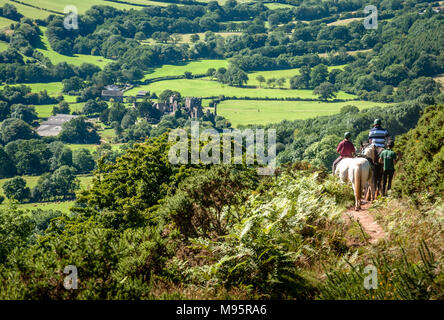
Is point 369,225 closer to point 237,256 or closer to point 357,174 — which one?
point 357,174

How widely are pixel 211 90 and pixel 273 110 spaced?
118 ft

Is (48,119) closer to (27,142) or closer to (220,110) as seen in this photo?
(27,142)

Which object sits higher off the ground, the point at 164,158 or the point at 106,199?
the point at 164,158

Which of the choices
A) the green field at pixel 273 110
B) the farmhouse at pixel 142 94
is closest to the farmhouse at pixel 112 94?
the farmhouse at pixel 142 94

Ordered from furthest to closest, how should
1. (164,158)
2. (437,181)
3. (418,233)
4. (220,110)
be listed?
(220,110)
(164,158)
(437,181)
(418,233)

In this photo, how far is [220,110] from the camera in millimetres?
148500

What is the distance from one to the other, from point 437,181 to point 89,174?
4261 inches

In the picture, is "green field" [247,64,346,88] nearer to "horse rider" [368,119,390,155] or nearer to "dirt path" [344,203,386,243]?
"horse rider" [368,119,390,155]

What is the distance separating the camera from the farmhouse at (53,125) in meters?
144

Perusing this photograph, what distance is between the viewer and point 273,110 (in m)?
139

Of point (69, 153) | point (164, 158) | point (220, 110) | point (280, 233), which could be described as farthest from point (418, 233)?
point (220, 110)

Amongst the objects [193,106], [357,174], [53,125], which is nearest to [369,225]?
[357,174]

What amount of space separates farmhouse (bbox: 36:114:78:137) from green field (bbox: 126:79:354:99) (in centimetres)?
3549

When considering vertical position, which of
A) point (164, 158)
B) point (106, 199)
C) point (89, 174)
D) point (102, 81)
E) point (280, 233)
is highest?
point (280, 233)
